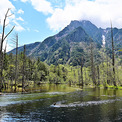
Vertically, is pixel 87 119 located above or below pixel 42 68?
below

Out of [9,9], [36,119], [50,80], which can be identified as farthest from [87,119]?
[50,80]

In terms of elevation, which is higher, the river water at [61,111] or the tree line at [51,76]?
the tree line at [51,76]

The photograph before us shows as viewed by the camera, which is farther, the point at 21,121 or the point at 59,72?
the point at 59,72

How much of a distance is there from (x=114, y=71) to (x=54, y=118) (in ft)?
156

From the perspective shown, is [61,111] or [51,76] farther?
[51,76]

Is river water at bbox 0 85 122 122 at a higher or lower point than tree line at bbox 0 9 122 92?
lower

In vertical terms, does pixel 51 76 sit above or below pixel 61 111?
above

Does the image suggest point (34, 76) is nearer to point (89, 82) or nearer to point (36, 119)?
point (89, 82)

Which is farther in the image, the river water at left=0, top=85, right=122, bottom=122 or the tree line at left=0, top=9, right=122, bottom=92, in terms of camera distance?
the tree line at left=0, top=9, right=122, bottom=92

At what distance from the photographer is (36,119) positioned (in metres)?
15.4

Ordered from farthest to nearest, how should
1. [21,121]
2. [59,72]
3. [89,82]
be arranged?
[59,72]
[89,82]
[21,121]

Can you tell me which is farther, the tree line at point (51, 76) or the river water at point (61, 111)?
the tree line at point (51, 76)

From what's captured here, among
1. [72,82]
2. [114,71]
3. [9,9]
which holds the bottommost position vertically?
[72,82]

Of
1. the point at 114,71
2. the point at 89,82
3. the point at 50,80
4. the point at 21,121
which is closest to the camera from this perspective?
the point at 21,121
